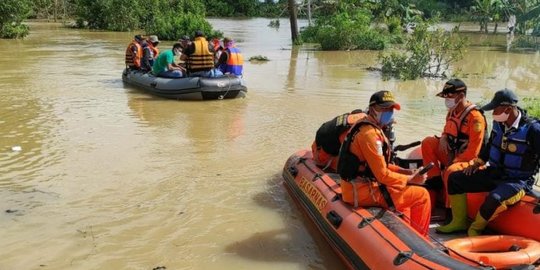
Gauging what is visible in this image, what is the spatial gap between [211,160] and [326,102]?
4.22 m

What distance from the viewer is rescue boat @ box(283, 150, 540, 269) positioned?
3.46m

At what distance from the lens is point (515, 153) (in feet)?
13.2

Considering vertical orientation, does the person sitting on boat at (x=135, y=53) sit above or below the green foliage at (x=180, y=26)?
below

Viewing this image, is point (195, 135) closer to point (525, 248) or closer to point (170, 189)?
point (170, 189)

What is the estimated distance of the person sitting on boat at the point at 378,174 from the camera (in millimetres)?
3896

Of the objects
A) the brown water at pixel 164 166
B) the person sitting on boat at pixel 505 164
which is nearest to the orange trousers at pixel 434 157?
the person sitting on boat at pixel 505 164

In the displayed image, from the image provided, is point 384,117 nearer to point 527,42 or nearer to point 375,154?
point 375,154

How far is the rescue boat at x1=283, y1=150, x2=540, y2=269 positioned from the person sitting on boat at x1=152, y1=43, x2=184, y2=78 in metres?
6.63

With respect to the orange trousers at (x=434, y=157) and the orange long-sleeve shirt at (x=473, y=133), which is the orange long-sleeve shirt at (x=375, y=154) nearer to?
the orange long-sleeve shirt at (x=473, y=133)

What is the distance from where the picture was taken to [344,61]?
56.8 feet

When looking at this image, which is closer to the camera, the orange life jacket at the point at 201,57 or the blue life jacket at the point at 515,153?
the blue life jacket at the point at 515,153

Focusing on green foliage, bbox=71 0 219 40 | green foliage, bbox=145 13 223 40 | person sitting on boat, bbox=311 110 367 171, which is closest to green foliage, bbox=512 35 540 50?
green foliage, bbox=145 13 223 40

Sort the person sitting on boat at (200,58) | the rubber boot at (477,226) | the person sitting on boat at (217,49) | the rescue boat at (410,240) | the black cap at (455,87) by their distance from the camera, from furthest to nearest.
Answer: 1. the person sitting on boat at (217,49)
2. the person sitting on boat at (200,58)
3. the black cap at (455,87)
4. the rubber boot at (477,226)
5. the rescue boat at (410,240)

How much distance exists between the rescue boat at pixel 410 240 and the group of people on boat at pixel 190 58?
6.01m
